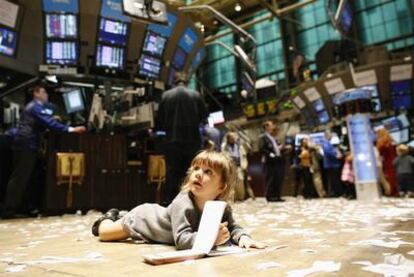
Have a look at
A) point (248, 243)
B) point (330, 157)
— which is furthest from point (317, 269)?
point (330, 157)

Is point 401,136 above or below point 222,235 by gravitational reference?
above

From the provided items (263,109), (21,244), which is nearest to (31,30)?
(21,244)

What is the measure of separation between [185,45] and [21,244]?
8652 millimetres

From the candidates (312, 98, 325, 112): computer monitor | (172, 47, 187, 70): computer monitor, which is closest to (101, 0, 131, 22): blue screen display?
(172, 47, 187, 70): computer monitor

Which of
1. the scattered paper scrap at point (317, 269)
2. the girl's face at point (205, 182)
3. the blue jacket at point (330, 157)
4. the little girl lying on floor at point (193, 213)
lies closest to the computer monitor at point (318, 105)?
the blue jacket at point (330, 157)

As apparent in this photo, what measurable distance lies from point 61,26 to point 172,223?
7790 mm

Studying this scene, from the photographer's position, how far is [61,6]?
26.8ft

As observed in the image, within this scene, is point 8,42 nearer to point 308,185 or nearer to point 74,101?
point 74,101

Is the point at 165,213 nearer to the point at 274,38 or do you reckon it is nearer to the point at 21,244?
the point at 21,244

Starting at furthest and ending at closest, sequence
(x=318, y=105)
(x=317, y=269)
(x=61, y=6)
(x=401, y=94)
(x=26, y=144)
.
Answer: (x=318, y=105) → (x=401, y=94) → (x=61, y=6) → (x=26, y=144) → (x=317, y=269)

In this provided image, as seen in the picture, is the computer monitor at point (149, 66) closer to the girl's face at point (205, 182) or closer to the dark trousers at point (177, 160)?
the dark trousers at point (177, 160)

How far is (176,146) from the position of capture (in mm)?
4273

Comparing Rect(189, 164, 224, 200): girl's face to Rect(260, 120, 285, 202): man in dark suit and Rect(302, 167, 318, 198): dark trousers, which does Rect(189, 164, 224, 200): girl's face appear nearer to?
Rect(260, 120, 285, 202): man in dark suit

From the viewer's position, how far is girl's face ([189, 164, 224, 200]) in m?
1.90
